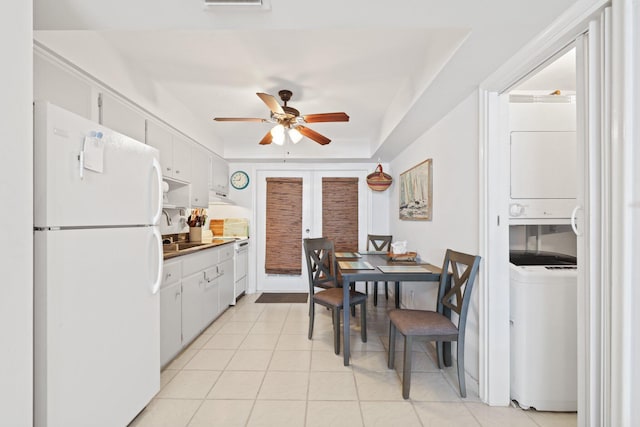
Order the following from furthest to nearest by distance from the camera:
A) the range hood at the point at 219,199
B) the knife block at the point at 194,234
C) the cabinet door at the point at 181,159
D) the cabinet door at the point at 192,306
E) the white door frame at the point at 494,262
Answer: the range hood at the point at 219,199, the knife block at the point at 194,234, the cabinet door at the point at 181,159, the cabinet door at the point at 192,306, the white door frame at the point at 494,262

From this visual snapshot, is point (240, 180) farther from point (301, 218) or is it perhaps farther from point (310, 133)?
point (310, 133)

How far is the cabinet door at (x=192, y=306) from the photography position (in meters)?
2.62

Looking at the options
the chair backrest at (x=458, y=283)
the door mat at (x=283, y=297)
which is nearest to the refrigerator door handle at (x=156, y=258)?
the chair backrest at (x=458, y=283)

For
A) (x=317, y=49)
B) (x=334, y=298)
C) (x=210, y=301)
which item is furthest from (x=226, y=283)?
(x=317, y=49)

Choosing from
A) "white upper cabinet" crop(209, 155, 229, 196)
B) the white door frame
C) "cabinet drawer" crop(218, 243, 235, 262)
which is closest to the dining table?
the white door frame

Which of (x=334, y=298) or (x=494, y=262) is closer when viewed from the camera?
(x=494, y=262)

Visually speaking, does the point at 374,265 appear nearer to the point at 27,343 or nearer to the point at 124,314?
the point at 124,314

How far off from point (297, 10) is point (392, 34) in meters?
0.87

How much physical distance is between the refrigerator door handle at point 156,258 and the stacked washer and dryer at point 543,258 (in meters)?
2.30

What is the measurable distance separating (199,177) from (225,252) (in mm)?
1007

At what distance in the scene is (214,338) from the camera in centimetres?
291

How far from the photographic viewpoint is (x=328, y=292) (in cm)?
279

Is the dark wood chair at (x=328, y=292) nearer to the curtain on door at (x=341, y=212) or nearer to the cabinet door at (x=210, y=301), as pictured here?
the cabinet door at (x=210, y=301)

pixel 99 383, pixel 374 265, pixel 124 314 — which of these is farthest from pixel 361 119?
pixel 99 383
